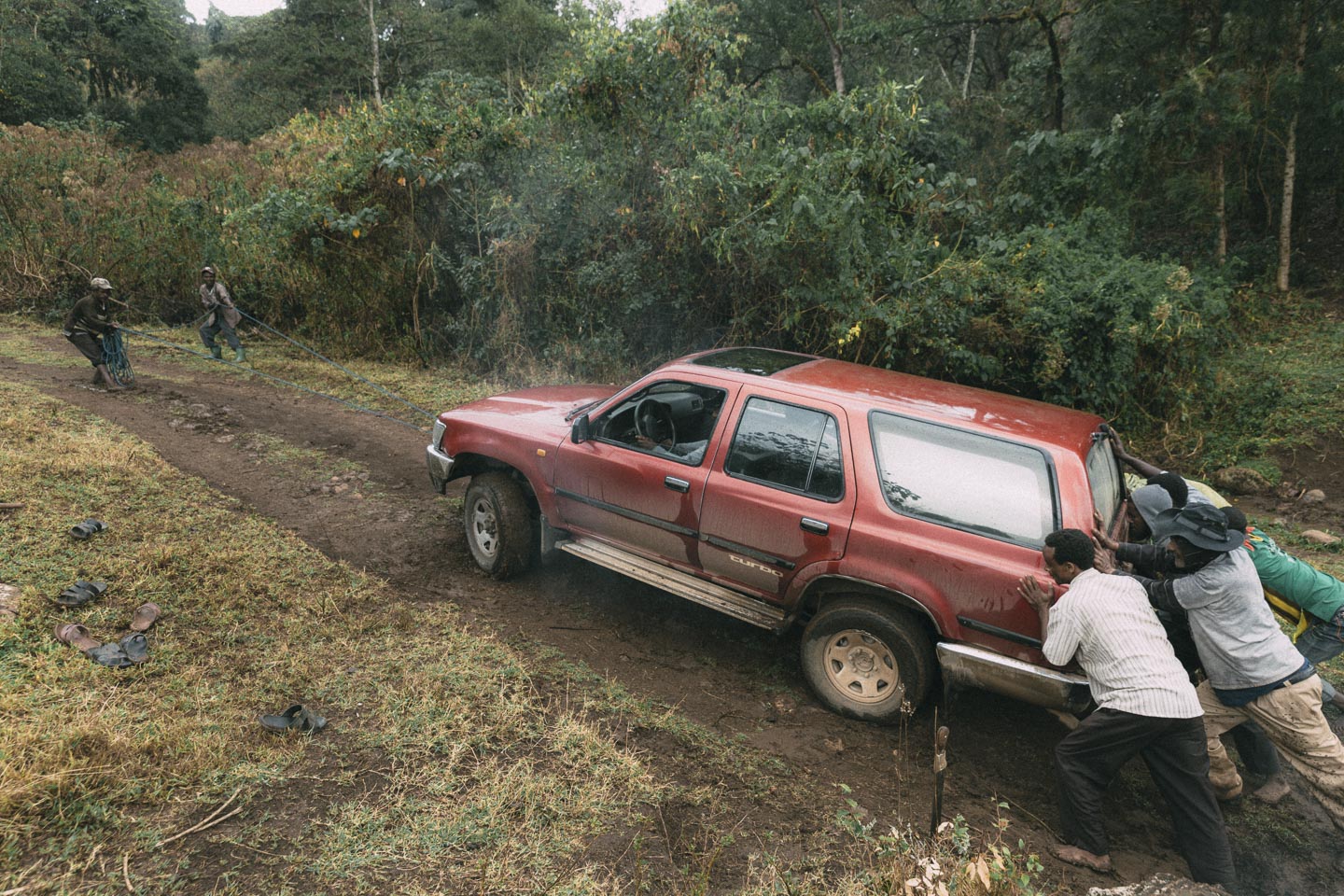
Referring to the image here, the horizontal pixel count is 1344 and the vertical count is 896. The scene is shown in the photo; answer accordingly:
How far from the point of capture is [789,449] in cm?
418

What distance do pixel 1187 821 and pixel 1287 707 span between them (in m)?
0.70

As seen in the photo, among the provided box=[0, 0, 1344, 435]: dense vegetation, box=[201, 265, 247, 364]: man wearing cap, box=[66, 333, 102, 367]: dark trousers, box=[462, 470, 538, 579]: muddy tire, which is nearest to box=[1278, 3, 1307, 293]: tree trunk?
box=[0, 0, 1344, 435]: dense vegetation

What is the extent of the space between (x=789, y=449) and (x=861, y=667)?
1226 mm

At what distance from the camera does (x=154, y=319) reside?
13547mm

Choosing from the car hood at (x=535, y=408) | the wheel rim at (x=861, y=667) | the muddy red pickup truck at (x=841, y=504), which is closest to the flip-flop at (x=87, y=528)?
the car hood at (x=535, y=408)

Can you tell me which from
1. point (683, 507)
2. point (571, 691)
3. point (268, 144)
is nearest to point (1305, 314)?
point (683, 507)

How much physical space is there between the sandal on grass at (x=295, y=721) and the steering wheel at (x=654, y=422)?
90.5 inches

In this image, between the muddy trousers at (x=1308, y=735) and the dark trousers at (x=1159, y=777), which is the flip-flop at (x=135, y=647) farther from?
the muddy trousers at (x=1308, y=735)

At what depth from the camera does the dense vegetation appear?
27.2 ft

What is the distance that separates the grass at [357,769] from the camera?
2932mm

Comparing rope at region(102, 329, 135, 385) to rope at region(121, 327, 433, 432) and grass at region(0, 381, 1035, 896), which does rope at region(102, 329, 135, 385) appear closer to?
→ rope at region(121, 327, 433, 432)

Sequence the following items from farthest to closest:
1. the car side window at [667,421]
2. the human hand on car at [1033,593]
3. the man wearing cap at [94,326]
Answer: the man wearing cap at [94,326] → the car side window at [667,421] → the human hand on car at [1033,593]

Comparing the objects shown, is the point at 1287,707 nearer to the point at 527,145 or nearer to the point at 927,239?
the point at 927,239

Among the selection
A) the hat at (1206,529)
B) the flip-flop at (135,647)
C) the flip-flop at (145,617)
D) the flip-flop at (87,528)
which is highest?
the hat at (1206,529)
